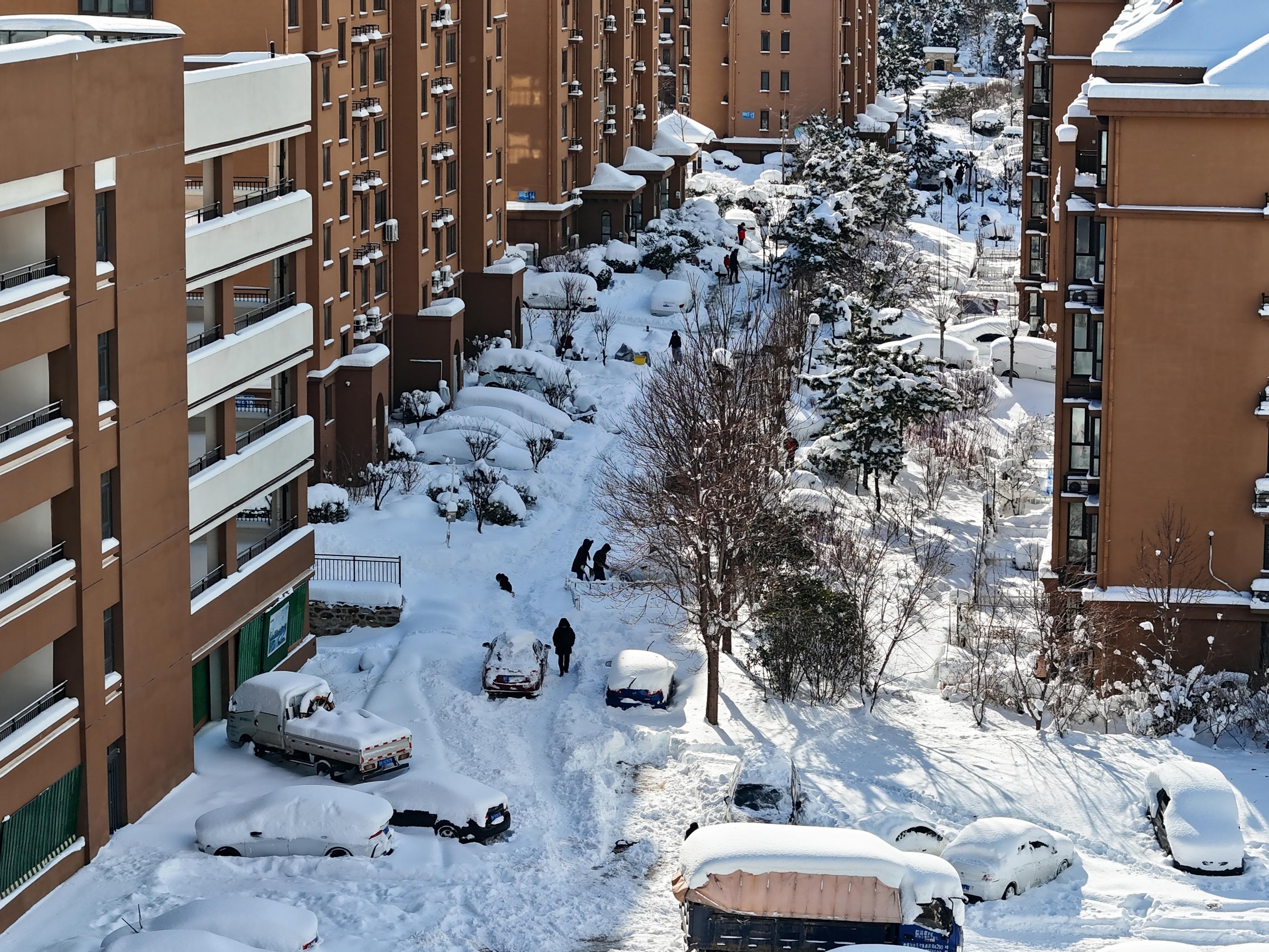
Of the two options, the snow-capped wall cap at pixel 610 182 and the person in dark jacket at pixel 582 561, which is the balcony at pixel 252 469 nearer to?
the person in dark jacket at pixel 582 561

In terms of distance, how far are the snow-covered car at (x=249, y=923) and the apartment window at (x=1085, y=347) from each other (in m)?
23.9

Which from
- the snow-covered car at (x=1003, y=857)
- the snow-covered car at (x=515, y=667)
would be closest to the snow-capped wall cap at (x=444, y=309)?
the snow-covered car at (x=515, y=667)

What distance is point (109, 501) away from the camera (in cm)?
3278

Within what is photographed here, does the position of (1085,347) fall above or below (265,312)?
below

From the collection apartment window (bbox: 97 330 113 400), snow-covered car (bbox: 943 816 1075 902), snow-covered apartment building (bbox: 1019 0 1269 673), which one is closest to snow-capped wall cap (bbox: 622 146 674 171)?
snow-covered apartment building (bbox: 1019 0 1269 673)

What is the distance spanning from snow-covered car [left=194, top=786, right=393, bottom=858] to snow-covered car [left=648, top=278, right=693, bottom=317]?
5174cm

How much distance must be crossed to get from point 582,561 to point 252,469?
11.9 metres

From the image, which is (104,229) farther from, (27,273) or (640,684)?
(640,684)

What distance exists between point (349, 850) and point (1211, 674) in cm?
2113

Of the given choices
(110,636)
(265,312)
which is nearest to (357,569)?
(265,312)

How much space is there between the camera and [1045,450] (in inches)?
2475

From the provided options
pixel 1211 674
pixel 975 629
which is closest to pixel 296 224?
pixel 975 629

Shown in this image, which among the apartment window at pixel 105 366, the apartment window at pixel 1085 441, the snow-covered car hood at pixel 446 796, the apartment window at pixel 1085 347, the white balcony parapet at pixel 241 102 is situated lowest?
the snow-covered car hood at pixel 446 796

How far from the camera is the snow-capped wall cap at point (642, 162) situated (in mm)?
97500
